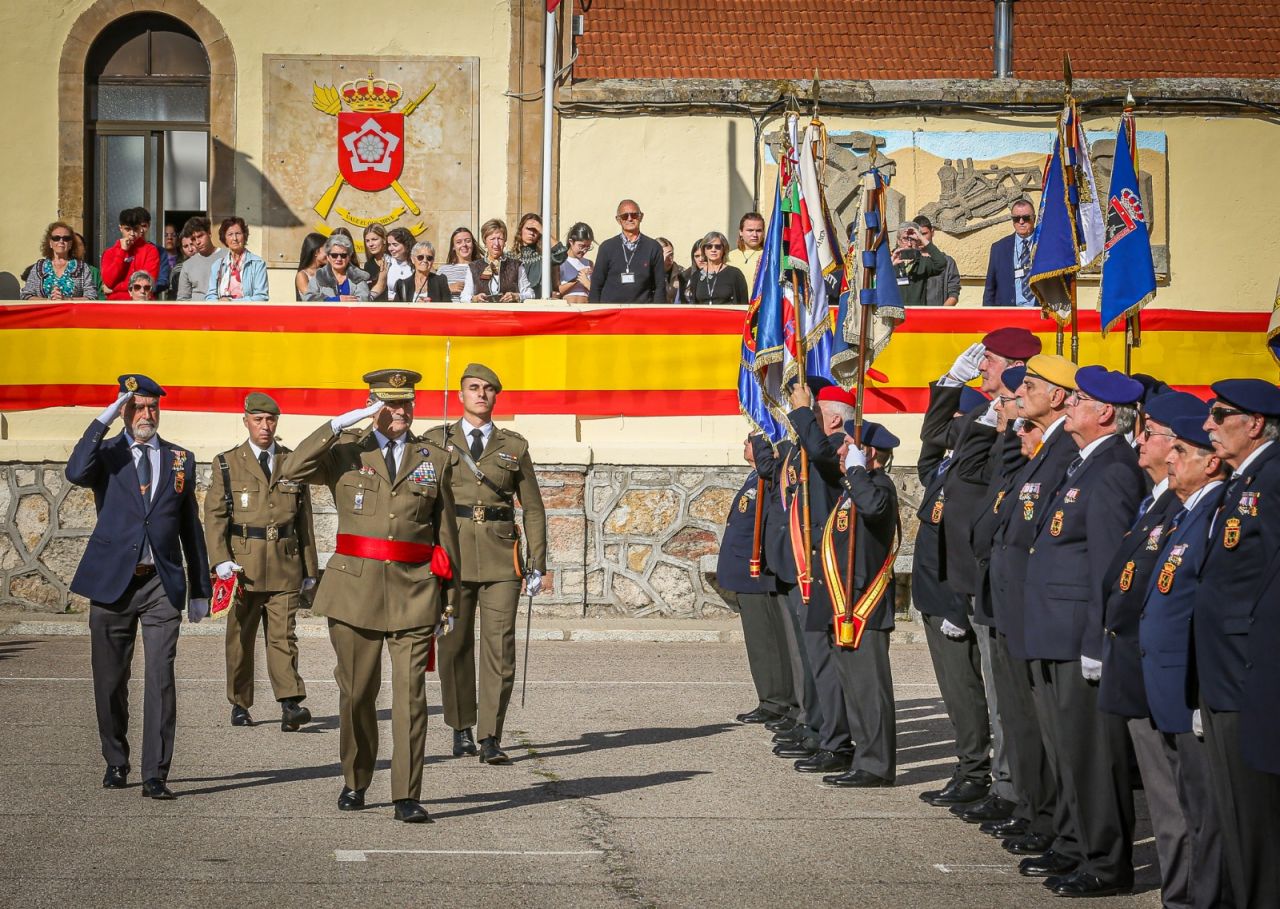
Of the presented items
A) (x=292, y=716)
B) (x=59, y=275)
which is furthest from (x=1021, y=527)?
(x=59, y=275)

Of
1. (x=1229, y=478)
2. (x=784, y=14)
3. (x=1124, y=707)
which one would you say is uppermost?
(x=784, y=14)

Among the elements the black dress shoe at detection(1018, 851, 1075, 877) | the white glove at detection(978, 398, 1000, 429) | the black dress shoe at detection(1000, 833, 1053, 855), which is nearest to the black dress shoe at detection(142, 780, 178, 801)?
the black dress shoe at detection(1000, 833, 1053, 855)

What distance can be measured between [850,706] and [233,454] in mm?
4883

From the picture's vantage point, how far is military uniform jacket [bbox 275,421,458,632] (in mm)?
9258

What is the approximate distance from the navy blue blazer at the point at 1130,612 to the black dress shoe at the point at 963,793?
237cm

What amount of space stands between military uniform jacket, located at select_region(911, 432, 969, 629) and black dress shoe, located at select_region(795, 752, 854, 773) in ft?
3.42

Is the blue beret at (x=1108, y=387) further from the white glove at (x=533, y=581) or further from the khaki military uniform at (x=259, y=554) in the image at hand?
the khaki military uniform at (x=259, y=554)

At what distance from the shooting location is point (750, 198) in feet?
67.0

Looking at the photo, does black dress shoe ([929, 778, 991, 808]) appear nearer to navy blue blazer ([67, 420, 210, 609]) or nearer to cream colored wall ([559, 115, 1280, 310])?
navy blue blazer ([67, 420, 210, 609])

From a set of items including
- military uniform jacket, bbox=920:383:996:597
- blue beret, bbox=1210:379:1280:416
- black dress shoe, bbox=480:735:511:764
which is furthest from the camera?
black dress shoe, bbox=480:735:511:764

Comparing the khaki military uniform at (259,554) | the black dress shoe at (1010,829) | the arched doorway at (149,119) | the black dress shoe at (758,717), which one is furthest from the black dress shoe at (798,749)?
the arched doorway at (149,119)

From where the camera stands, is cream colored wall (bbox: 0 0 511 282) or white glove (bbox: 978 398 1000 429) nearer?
white glove (bbox: 978 398 1000 429)

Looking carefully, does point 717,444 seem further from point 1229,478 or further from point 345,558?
point 1229,478

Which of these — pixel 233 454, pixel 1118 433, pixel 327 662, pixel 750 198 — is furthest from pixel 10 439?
pixel 1118 433
